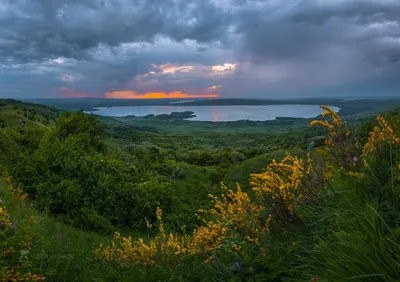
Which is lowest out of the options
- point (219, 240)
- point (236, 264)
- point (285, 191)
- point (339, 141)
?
point (219, 240)

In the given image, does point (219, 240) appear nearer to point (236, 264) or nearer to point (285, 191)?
point (236, 264)

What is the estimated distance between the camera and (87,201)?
13.1 metres

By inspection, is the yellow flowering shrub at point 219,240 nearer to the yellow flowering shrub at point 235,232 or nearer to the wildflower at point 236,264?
the yellow flowering shrub at point 235,232

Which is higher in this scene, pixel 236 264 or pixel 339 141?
pixel 339 141

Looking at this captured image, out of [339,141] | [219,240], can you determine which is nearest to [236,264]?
[219,240]

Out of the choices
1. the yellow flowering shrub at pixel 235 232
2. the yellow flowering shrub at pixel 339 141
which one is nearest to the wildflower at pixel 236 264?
the yellow flowering shrub at pixel 235 232

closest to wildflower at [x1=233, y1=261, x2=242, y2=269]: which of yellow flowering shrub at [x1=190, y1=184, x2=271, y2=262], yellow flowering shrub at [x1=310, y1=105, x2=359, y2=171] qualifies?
yellow flowering shrub at [x1=190, y1=184, x2=271, y2=262]

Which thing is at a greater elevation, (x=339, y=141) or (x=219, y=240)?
(x=339, y=141)

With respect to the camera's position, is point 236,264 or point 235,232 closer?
point 236,264

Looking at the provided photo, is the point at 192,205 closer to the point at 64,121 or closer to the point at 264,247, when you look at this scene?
the point at 64,121

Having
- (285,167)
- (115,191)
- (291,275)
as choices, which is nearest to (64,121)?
(115,191)

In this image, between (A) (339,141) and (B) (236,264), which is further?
(A) (339,141)

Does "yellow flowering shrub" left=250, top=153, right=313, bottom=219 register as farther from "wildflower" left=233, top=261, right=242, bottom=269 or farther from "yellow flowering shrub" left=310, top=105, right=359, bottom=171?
"wildflower" left=233, top=261, right=242, bottom=269

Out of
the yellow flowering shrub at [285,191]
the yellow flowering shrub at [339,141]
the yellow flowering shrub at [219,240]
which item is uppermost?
the yellow flowering shrub at [339,141]
